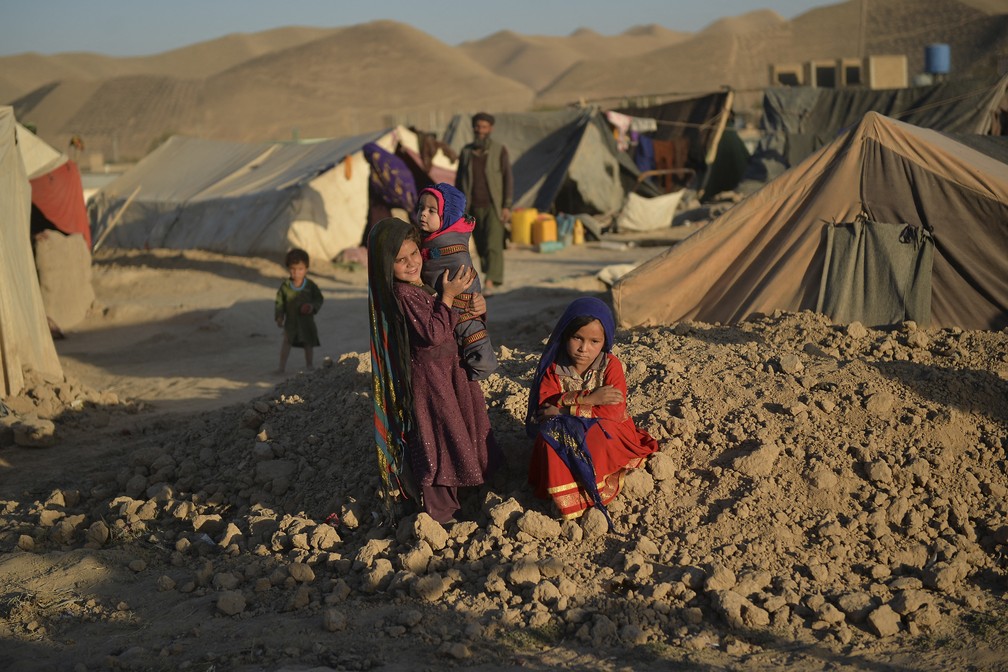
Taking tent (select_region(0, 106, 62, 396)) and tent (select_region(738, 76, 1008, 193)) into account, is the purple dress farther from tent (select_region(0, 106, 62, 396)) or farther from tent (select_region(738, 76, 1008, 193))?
tent (select_region(738, 76, 1008, 193))

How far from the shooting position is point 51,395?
6.40 metres

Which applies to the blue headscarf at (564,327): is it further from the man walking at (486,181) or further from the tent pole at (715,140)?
the tent pole at (715,140)

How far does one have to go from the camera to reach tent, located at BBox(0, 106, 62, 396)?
20.8 ft

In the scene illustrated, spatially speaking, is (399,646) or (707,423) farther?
(707,423)

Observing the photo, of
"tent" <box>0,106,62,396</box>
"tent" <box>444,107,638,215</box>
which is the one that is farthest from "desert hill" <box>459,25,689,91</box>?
"tent" <box>0,106,62,396</box>

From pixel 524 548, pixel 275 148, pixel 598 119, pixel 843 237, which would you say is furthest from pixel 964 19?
pixel 524 548

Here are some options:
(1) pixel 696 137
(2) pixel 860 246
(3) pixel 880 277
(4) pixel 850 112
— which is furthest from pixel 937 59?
(3) pixel 880 277

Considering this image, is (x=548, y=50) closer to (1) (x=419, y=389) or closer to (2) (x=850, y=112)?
(2) (x=850, y=112)

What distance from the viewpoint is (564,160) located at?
16422mm

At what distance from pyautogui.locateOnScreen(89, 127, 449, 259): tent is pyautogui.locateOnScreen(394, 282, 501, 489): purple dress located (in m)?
9.36

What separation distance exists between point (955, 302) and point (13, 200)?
6477 millimetres

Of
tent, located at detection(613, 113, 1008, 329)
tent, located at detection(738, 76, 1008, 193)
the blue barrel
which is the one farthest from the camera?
the blue barrel

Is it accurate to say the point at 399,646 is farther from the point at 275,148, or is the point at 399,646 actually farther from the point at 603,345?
the point at 275,148

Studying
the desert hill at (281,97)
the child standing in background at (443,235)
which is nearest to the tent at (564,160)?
the child standing in background at (443,235)
